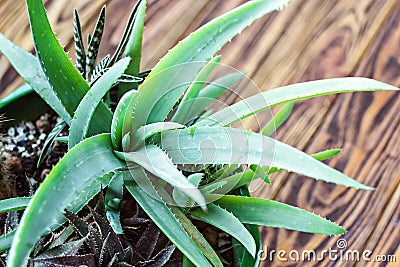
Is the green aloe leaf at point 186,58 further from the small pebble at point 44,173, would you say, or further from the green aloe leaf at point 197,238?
the small pebble at point 44,173

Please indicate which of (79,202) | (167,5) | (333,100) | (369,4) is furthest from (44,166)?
(369,4)

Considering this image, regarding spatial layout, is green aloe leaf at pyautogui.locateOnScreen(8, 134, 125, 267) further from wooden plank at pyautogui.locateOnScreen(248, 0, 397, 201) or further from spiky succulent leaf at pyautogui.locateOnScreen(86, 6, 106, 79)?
wooden plank at pyautogui.locateOnScreen(248, 0, 397, 201)

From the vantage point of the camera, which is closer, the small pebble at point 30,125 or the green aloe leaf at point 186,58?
the green aloe leaf at point 186,58

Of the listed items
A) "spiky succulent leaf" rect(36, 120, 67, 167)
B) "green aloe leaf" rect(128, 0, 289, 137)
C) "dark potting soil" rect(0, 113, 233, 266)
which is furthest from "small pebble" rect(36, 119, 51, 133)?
"green aloe leaf" rect(128, 0, 289, 137)

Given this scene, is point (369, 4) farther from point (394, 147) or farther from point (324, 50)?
point (394, 147)

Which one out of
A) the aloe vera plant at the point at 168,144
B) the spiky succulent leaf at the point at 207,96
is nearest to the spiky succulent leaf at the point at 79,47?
the aloe vera plant at the point at 168,144
